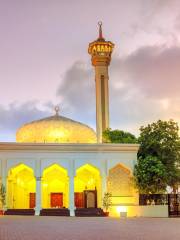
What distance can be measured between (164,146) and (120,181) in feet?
11.1

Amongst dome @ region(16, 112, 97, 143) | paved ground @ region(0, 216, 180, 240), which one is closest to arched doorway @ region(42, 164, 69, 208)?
dome @ region(16, 112, 97, 143)

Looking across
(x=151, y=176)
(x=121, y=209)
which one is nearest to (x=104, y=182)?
(x=121, y=209)

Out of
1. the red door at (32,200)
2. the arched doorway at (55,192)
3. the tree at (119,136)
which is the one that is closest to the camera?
the red door at (32,200)

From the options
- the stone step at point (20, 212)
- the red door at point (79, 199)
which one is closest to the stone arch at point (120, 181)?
the red door at point (79, 199)

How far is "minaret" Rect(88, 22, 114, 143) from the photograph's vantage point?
117 feet

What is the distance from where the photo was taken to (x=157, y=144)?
2623 cm

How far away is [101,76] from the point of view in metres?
36.9

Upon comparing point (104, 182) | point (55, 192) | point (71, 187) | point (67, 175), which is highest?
point (67, 175)

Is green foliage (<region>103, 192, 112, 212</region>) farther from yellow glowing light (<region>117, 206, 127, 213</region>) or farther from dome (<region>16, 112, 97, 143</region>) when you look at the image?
dome (<region>16, 112, 97, 143</region>)

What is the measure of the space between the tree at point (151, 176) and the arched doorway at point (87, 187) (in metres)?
2.51

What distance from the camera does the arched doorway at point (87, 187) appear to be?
26.4 m

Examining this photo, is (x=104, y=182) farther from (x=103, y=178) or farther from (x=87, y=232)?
(x=87, y=232)

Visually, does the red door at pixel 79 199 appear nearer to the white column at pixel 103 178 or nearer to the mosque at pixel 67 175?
the mosque at pixel 67 175

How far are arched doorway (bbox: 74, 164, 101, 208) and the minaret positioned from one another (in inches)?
243
